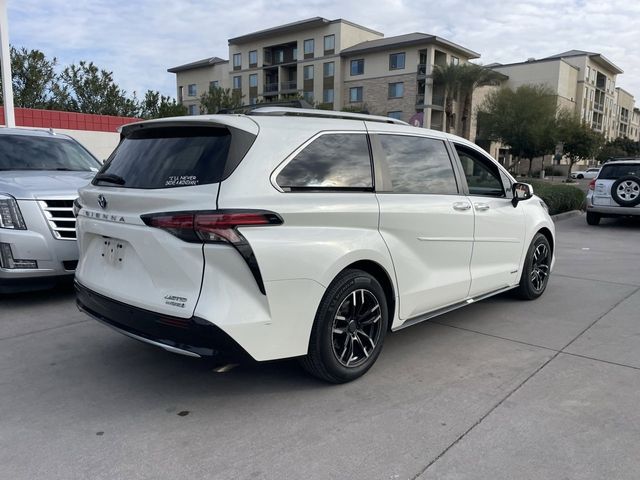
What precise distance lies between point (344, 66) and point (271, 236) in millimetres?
56668

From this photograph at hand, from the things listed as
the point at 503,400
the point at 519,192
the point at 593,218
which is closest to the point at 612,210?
the point at 593,218

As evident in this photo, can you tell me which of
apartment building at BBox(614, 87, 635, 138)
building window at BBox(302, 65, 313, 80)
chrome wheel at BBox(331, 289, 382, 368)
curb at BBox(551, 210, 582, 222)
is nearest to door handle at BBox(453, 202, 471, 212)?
chrome wheel at BBox(331, 289, 382, 368)

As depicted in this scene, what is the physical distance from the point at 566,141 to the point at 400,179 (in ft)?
163

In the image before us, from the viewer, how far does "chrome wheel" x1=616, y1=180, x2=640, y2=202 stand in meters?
12.1

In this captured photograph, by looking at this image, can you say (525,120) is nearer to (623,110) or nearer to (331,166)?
(331,166)

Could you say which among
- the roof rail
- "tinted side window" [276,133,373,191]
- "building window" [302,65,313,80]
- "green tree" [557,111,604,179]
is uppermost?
"building window" [302,65,313,80]

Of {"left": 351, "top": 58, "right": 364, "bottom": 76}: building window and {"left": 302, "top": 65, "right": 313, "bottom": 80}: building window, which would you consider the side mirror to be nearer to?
{"left": 351, "top": 58, "right": 364, "bottom": 76}: building window

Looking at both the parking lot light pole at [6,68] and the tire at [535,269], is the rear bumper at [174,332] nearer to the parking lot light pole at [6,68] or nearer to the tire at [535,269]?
the tire at [535,269]

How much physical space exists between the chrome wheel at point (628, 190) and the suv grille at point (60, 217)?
11478mm

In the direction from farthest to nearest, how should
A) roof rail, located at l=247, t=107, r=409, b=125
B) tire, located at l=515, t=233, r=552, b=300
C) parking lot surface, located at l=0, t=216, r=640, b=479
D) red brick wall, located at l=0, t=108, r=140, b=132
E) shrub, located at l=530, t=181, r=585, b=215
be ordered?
1. red brick wall, located at l=0, t=108, r=140, b=132
2. shrub, located at l=530, t=181, r=585, b=215
3. tire, located at l=515, t=233, r=552, b=300
4. roof rail, located at l=247, t=107, r=409, b=125
5. parking lot surface, located at l=0, t=216, r=640, b=479

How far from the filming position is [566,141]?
48.3 metres

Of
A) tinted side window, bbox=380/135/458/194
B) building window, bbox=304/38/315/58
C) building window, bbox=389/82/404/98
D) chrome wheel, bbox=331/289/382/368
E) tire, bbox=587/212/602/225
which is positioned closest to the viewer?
chrome wheel, bbox=331/289/382/368

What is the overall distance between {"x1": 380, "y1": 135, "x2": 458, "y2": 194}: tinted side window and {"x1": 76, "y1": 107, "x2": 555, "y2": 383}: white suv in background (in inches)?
0.6

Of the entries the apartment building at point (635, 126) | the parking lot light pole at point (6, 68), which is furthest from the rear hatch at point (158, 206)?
the apartment building at point (635, 126)
